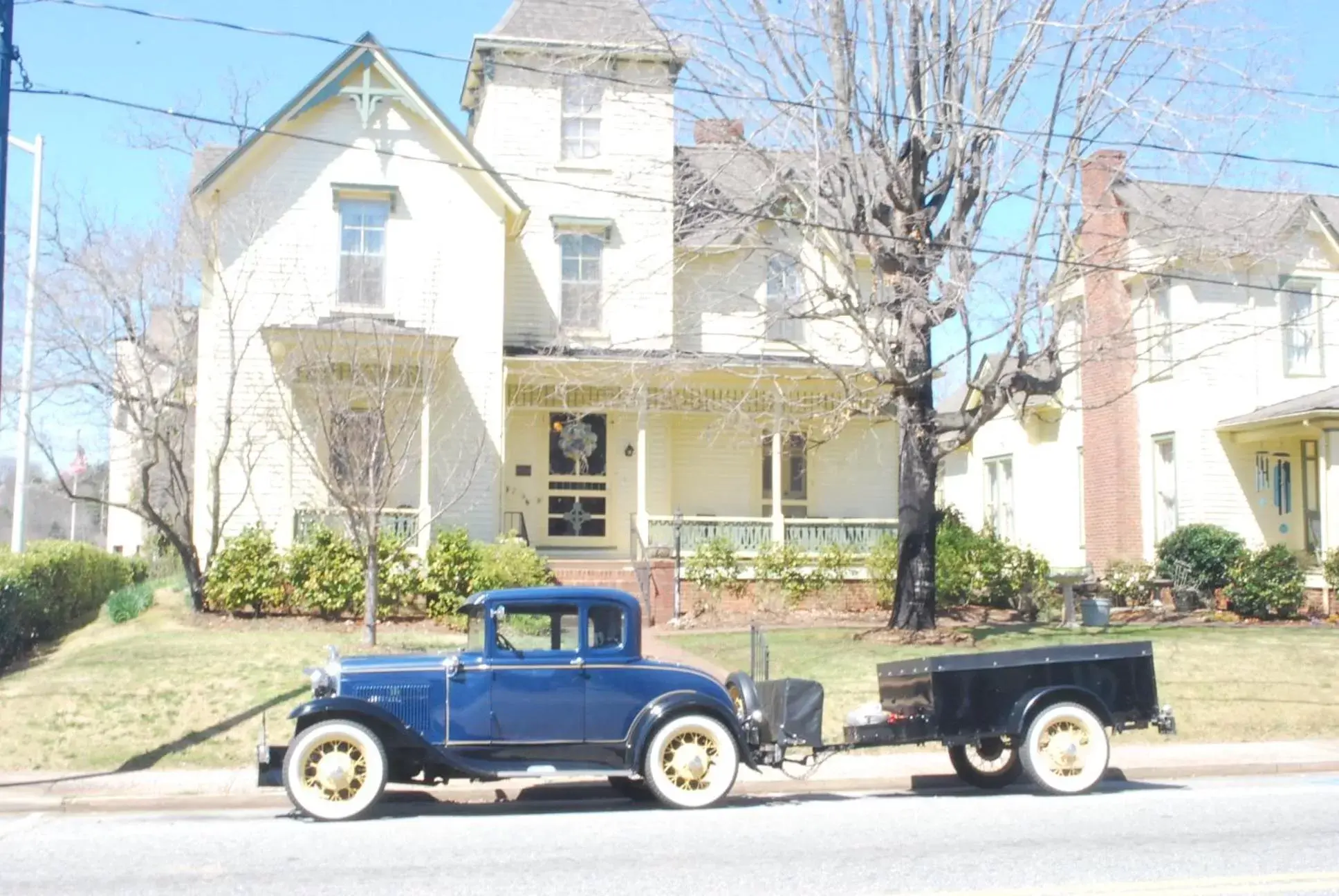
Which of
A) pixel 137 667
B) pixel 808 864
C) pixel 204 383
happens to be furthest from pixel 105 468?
pixel 808 864

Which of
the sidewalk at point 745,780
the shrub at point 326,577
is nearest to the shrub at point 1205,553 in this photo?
the sidewalk at point 745,780

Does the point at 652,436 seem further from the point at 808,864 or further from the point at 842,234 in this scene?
the point at 808,864

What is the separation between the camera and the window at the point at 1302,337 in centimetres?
2598

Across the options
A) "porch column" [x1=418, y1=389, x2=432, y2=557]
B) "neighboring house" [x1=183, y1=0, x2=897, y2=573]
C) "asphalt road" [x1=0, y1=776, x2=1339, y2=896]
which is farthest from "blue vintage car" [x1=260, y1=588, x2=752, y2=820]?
"porch column" [x1=418, y1=389, x2=432, y2=557]

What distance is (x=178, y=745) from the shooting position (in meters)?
13.3

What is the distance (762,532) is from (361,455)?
8741mm

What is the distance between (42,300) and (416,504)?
6.70 metres

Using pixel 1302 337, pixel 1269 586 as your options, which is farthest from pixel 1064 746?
pixel 1302 337

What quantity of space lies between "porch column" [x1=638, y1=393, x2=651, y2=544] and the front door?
12.9m

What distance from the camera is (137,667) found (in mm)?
16141

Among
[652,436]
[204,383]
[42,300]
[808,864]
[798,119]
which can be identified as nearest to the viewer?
[808,864]

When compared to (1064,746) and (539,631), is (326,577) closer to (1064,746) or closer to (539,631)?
(539,631)

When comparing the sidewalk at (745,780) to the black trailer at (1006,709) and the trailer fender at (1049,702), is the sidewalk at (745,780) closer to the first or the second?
the black trailer at (1006,709)

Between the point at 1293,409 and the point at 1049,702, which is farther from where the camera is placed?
the point at 1293,409
